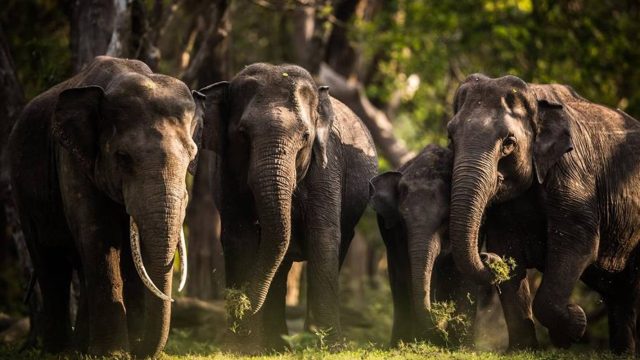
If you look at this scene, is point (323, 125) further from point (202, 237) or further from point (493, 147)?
point (202, 237)

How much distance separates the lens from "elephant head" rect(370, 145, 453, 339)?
497 inches

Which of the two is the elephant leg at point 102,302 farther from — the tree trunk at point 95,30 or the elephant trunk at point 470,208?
the tree trunk at point 95,30

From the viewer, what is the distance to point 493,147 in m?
12.6

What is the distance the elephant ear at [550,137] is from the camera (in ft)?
42.3

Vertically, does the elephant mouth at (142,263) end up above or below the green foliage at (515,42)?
below

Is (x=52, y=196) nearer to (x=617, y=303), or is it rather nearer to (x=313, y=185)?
(x=313, y=185)

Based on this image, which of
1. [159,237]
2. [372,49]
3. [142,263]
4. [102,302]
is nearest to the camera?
[159,237]

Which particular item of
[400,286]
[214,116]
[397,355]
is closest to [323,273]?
[397,355]

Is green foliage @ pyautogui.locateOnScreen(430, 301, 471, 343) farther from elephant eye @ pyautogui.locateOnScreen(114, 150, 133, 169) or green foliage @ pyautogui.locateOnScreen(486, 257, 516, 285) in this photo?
elephant eye @ pyautogui.locateOnScreen(114, 150, 133, 169)

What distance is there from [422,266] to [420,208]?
2.60 feet

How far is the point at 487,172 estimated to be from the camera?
40.9ft

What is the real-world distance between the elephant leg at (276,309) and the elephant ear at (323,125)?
1.37 meters

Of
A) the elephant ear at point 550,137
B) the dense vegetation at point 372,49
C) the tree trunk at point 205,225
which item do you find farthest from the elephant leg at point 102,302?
the tree trunk at point 205,225

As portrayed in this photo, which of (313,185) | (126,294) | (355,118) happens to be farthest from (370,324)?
(126,294)
